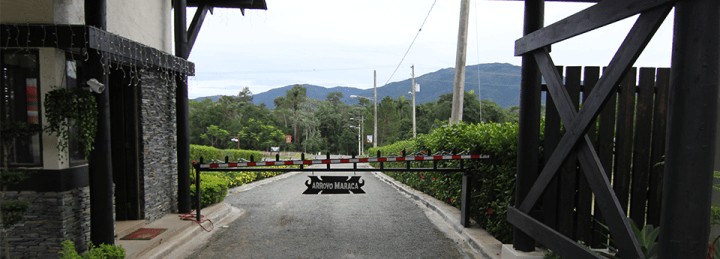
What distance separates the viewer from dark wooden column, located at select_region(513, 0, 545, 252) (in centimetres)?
420

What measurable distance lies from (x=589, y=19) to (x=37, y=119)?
545cm

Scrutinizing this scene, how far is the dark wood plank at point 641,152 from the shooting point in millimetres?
3879

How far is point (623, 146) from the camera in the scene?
3932 millimetres

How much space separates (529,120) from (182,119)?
5952 mm

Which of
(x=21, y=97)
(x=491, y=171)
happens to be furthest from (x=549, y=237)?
(x=21, y=97)

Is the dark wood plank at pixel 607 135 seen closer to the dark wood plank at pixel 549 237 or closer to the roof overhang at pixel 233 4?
the dark wood plank at pixel 549 237

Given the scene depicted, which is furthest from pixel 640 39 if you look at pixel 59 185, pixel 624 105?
pixel 59 185

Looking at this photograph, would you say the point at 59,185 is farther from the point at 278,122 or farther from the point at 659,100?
the point at 278,122

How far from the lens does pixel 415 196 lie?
34.6 ft

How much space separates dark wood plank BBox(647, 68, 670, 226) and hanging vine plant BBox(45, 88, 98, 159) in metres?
5.70

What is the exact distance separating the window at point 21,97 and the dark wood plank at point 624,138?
5.92 m

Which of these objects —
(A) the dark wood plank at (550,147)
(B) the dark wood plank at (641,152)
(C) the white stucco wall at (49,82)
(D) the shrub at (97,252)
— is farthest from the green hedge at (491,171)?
(C) the white stucco wall at (49,82)

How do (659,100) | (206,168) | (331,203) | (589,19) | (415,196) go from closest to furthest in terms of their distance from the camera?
(589,19) → (659,100) → (206,168) → (331,203) → (415,196)

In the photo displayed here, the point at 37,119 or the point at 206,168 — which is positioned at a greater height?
the point at 37,119
